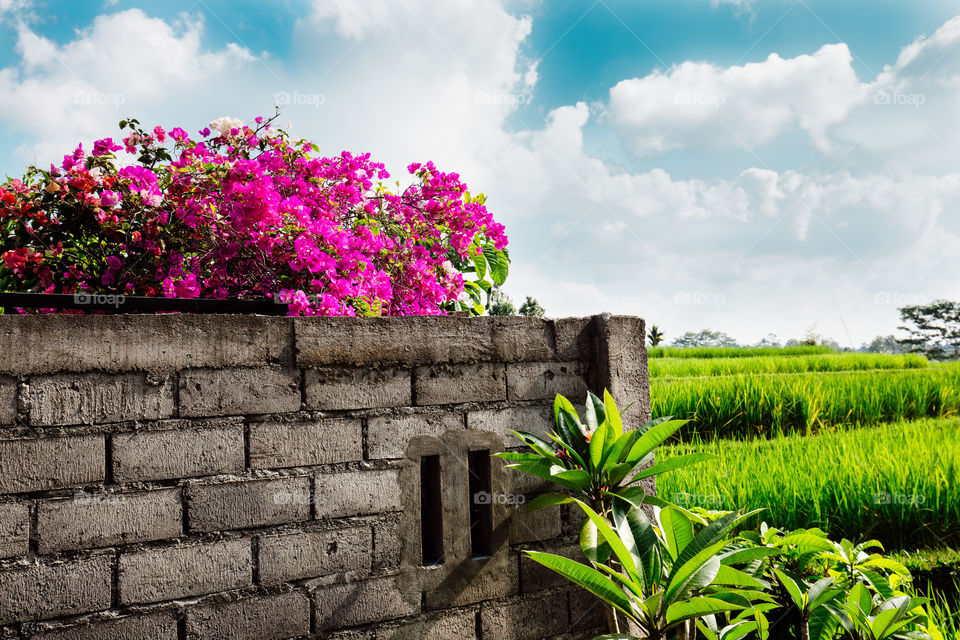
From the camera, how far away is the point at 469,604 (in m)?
2.09

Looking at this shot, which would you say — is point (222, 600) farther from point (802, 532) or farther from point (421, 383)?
point (802, 532)

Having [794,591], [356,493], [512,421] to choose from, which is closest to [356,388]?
[356,493]

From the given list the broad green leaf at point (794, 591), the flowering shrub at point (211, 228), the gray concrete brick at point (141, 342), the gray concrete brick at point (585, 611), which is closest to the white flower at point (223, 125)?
the flowering shrub at point (211, 228)

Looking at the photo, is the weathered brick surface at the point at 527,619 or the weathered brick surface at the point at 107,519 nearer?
the weathered brick surface at the point at 107,519

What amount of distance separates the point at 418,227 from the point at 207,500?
6.78 ft

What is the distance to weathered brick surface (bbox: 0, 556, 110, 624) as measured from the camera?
1.61 meters

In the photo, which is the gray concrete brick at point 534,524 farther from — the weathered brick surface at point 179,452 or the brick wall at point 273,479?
the weathered brick surface at point 179,452

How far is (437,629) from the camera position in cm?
204

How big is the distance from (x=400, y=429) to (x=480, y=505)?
1.37 ft

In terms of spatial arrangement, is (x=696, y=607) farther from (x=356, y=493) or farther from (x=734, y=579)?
(x=356, y=493)

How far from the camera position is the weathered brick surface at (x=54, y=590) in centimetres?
161

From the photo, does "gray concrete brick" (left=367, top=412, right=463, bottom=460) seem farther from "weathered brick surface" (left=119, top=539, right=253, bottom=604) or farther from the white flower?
the white flower

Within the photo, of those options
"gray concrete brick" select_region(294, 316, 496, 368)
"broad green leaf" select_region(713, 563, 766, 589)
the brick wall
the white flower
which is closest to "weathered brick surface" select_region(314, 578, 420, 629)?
the brick wall

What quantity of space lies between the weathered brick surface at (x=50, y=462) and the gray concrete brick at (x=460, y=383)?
98 centimetres
